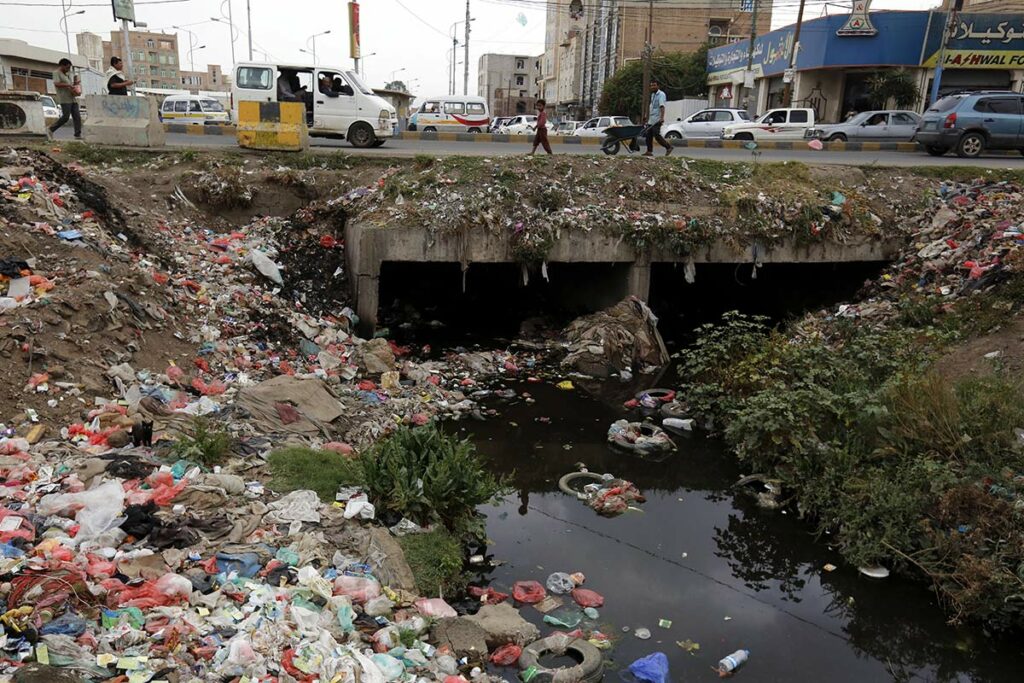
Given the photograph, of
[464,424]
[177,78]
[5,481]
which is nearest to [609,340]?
[464,424]

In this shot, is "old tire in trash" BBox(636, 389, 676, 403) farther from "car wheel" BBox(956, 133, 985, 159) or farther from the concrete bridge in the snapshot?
"car wheel" BBox(956, 133, 985, 159)

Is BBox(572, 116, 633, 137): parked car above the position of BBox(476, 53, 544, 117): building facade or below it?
below

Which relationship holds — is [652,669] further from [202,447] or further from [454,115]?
[454,115]

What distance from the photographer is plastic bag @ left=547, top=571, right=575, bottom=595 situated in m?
4.55

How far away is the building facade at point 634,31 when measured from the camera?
42.6 meters

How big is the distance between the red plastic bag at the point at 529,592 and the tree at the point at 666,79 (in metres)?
35.1

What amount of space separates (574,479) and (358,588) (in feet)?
8.86

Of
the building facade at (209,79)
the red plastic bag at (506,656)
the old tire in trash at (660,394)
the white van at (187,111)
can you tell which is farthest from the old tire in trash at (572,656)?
the building facade at (209,79)

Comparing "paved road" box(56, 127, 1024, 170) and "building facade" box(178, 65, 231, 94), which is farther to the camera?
"building facade" box(178, 65, 231, 94)

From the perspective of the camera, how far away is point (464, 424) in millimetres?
7113

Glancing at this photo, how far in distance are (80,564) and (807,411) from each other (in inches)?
202

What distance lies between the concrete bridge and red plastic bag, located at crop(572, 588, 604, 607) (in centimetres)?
514

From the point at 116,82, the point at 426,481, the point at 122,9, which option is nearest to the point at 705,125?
the point at 122,9

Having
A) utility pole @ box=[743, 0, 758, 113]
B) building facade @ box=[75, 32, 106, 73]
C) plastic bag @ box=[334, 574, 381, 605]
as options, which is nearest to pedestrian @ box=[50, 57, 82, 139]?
plastic bag @ box=[334, 574, 381, 605]
